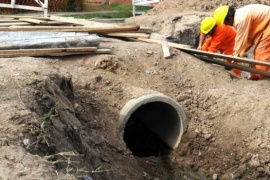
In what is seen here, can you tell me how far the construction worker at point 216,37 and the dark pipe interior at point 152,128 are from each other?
5.86 ft

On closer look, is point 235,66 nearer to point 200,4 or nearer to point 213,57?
point 213,57

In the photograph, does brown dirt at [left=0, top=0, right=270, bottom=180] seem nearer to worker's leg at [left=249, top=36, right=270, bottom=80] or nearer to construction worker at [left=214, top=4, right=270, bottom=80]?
worker's leg at [left=249, top=36, right=270, bottom=80]

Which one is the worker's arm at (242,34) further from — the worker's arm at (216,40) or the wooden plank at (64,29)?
the wooden plank at (64,29)

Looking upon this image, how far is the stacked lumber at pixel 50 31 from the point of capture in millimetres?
8258

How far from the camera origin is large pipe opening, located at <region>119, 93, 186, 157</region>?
7.90m

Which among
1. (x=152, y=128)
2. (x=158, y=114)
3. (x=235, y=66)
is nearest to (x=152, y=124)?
(x=152, y=128)

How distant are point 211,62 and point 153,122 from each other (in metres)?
1.61

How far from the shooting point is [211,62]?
9789 millimetres

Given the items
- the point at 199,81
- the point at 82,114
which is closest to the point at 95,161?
the point at 82,114

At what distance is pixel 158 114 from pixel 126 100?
144cm

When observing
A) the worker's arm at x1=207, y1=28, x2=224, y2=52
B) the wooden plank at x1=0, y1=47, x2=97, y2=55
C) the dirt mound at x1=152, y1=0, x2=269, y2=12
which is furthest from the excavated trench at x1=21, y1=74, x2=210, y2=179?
the dirt mound at x1=152, y1=0, x2=269, y2=12

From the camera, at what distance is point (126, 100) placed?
8258mm

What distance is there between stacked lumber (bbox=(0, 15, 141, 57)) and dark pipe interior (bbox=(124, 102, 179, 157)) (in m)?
1.47

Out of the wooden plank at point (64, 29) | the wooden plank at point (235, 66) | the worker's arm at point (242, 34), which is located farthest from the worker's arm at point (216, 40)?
the wooden plank at point (64, 29)
